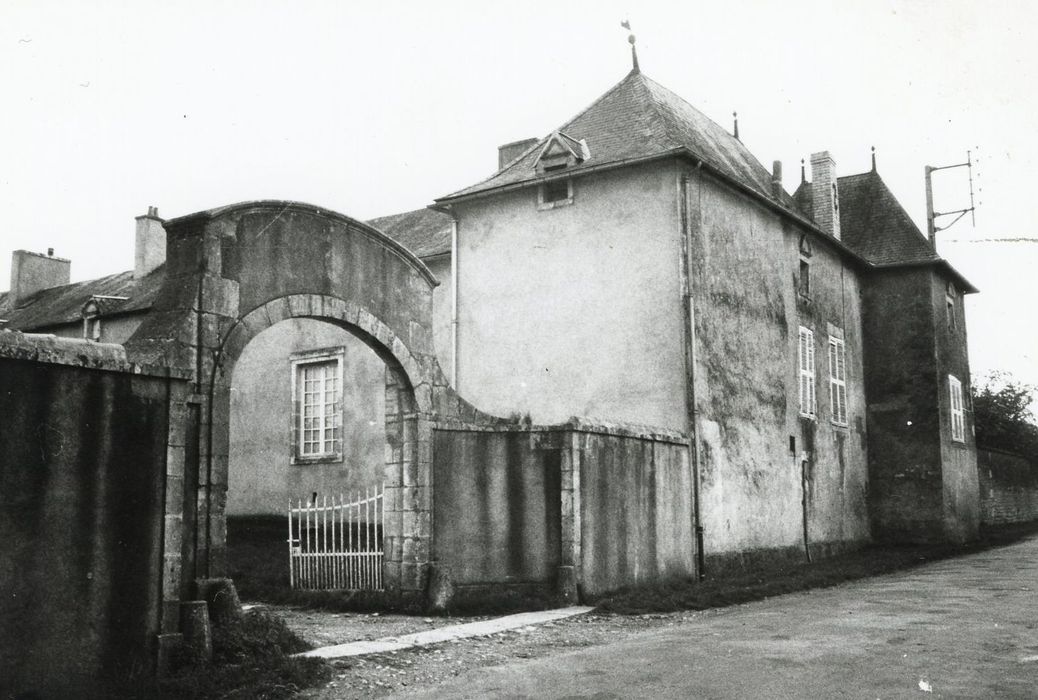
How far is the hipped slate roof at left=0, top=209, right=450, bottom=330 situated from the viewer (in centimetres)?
2100

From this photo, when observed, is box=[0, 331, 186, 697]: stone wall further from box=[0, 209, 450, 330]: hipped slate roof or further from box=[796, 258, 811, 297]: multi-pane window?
box=[796, 258, 811, 297]: multi-pane window

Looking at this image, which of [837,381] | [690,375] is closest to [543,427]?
[690,375]

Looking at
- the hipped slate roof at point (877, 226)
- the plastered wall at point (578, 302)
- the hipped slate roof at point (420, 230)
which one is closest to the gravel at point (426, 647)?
the plastered wall at point (578, 302)

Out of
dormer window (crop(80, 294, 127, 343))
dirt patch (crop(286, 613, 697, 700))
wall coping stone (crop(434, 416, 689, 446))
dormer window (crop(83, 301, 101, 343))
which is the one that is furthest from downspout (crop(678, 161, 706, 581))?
dormer window (crop(83, 301, 101, 343))

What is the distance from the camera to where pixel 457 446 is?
40.1ft

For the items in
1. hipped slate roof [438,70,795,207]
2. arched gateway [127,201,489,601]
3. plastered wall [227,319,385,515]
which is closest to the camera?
arched gateway [127,201,489,601]

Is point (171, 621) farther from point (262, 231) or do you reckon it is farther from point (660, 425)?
point (660, 425)

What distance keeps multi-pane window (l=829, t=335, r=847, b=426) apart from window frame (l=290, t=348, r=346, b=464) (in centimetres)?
977

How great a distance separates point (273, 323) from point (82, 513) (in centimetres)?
333

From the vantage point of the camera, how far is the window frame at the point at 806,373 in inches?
752

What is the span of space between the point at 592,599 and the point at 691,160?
713 centimetres

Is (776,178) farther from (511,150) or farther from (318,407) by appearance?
(318,407)

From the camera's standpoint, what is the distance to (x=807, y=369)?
768 inches

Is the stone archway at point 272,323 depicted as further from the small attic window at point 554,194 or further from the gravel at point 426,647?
the small attic window at point 554,194
